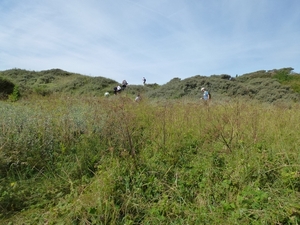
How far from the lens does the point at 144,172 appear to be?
271cm

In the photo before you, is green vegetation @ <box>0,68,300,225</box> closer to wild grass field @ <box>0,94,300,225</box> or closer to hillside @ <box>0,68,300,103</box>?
wild grass field @ <box>0,94,300,225</box>

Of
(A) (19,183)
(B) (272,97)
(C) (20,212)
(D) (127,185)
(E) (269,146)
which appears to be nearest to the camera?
(C) (20,212)

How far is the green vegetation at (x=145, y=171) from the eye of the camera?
2.03 meters

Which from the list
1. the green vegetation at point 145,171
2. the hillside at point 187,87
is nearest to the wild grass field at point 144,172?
the green vegetation at point 145,171

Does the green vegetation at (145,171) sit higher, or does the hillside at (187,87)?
the hillside at (187,87)

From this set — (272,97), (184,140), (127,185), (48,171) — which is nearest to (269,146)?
(184,140)

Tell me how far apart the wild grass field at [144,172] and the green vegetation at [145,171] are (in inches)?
0.5

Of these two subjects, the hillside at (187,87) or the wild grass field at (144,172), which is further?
the hillside at (187,87)

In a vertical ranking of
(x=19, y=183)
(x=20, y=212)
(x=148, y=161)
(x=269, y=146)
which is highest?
(x=269, y=146)

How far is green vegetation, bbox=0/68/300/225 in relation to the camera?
6.65ft

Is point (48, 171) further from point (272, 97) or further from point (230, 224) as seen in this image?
point (272, 97)

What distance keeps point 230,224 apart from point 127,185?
1179mm

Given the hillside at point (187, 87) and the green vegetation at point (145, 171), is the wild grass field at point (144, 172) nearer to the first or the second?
the green vegetation at point (145, 171)

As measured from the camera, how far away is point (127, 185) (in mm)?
2379
